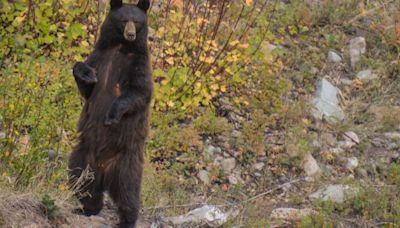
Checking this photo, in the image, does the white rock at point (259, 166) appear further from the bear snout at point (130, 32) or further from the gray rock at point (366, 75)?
the bear snout at point (130, 32)

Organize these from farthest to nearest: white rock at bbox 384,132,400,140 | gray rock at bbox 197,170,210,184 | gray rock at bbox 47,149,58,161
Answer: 1. white rock at bbox 384,132,400,140
2. gray rock at bbox 197,170,210,184
3. gray rock at bbox 47,149,58,161

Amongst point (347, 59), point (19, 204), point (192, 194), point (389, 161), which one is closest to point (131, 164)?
point (19, 204)

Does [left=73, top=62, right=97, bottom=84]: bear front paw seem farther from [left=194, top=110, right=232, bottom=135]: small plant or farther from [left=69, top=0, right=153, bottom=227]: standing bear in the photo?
[left=194, top=110, right=232, bottom=135]: small plant

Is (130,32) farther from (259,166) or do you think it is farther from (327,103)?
(327,103)

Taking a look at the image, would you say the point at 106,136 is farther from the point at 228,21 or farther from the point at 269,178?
the point at 228,21

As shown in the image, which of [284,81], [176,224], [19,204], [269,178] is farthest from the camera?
[284,81]

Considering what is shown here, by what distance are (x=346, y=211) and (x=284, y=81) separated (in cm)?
259

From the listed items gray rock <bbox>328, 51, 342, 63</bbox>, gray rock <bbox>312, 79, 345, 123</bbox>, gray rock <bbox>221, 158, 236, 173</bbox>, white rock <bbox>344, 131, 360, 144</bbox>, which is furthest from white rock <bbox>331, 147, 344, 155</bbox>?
gray rock <bbox>328, 51, 342, 63</bbox>

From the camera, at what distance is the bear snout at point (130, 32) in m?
5.63

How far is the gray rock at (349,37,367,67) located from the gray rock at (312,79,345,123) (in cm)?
90

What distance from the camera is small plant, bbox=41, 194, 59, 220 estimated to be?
5.37 metres

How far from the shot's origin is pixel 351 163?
29.2 ft

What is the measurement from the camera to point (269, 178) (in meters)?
8.51

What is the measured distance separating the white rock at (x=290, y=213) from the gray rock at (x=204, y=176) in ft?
2.98
